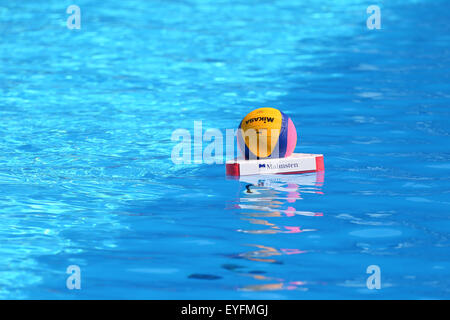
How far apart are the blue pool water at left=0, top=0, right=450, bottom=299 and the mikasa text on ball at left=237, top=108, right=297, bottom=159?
0.26 meters

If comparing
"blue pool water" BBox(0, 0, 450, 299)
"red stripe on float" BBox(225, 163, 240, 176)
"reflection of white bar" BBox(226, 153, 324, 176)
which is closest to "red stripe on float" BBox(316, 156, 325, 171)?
"reflection of white bar" BBox(226, 153, 324, 176)

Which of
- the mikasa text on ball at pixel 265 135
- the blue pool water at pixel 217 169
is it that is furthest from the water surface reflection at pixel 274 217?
the mikasa text on ball at pixel 265 135

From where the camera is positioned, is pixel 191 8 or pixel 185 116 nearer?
pixel 185 116

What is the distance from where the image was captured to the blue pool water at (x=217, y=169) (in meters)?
4.61

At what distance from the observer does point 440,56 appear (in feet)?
43.6

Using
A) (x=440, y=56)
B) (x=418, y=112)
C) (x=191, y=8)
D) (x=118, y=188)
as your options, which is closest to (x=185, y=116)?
(x=418, y=112)

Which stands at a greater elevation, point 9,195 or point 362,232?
point 9,195

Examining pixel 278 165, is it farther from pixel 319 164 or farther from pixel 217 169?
pixel 217 169

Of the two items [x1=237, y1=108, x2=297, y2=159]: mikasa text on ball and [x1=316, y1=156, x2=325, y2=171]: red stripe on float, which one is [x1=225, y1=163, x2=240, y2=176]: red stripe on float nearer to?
[x1=237, y1=108, x2=297, y2=159]: mikasa text on ball
